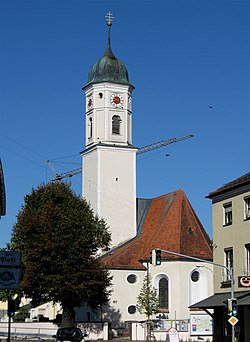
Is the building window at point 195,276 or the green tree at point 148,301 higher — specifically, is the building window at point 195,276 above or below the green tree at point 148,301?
above

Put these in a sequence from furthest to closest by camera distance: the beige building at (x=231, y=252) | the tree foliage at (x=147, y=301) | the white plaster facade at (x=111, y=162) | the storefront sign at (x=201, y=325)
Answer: the white plaster facade at (x=111, y=162)
the tree foliage at (x=147, y=301)
the storefront sign at (x=201, y=325)
the beige building at (x=231, y=252)

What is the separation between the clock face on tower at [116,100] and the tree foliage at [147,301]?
22310 millimetres

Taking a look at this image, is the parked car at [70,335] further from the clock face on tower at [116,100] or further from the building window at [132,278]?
the clock face on tower at [116,100]

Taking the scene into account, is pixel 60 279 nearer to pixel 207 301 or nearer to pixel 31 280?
pixel 31 280

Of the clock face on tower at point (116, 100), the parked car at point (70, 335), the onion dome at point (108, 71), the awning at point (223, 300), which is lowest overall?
the parked car at point (70, 335)

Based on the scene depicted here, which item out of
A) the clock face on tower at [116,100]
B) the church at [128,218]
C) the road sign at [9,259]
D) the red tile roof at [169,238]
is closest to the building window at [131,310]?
the church at [128,218]

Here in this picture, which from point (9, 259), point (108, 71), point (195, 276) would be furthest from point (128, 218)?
point (9, 259)

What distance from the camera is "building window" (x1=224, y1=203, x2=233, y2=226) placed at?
44.7 m

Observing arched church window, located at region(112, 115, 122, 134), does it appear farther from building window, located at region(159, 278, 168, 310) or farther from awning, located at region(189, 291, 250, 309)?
awning, located at region(189, 291, 250, 309)

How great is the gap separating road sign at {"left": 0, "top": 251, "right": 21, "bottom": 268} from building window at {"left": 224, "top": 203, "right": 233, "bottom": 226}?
20839 mm

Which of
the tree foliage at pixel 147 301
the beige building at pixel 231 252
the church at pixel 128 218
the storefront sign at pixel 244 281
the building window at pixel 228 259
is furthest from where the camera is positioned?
the church at pixel 128 218

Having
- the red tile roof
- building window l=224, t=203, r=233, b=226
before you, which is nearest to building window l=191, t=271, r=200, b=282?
the red tile roof

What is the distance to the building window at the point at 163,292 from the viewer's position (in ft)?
234

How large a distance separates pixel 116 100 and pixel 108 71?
3.52 metres
